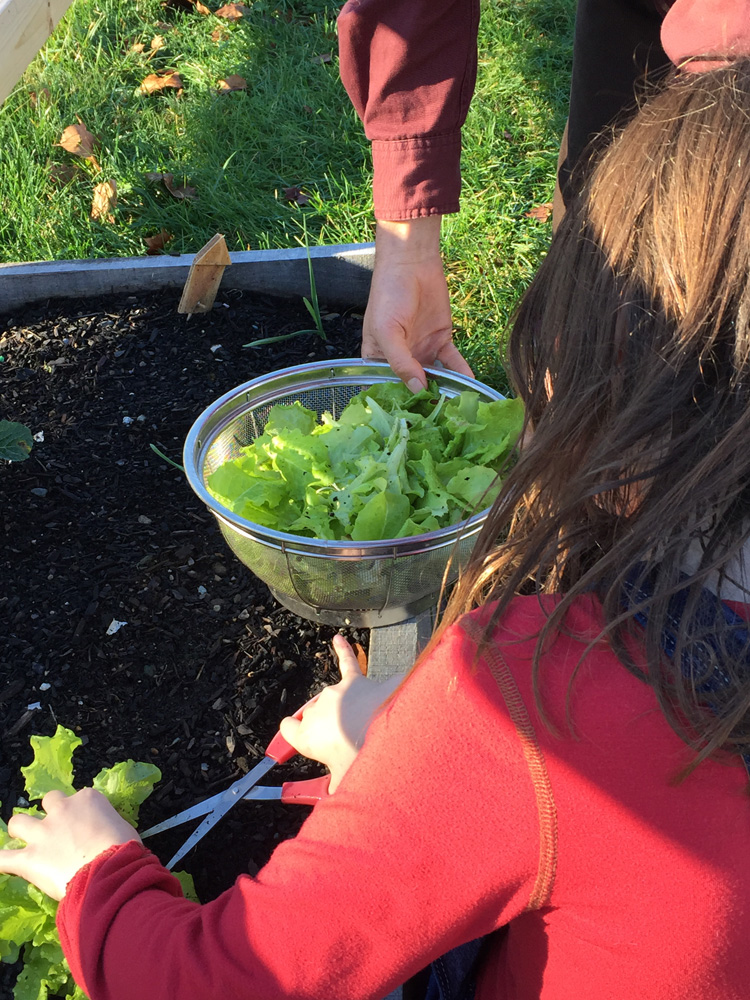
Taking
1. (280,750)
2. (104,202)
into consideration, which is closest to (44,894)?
(280,750)

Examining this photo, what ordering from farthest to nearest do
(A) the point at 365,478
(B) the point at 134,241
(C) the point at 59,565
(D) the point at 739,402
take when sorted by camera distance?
(B) the point at 134,241 → (C) the point at 59,565 → (A) the point at 365,478 → (D) the point at 739,402

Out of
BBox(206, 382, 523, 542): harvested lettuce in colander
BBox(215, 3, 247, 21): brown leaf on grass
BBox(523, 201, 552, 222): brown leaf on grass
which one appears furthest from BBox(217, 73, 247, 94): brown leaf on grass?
BBox(206, 382, 523, 542): harvested lettuce in colander

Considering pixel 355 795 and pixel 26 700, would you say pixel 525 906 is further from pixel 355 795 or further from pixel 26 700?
pixel 26 700

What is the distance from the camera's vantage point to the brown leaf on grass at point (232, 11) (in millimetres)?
4562

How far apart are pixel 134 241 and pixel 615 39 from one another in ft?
6.00

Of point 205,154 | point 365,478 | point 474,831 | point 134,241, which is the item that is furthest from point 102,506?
point 205,154

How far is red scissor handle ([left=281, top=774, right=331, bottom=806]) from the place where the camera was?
5.25ft

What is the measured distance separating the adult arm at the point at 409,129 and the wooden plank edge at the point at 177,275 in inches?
37.1

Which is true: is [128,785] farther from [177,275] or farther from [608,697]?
[177,275]

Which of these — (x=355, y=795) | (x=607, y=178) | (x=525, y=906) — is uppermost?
(x=607, y=178)

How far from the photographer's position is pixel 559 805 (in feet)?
3.00

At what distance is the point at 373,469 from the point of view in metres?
1.85

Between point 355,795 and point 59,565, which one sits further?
point 59,565

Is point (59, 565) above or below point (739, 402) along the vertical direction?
below
